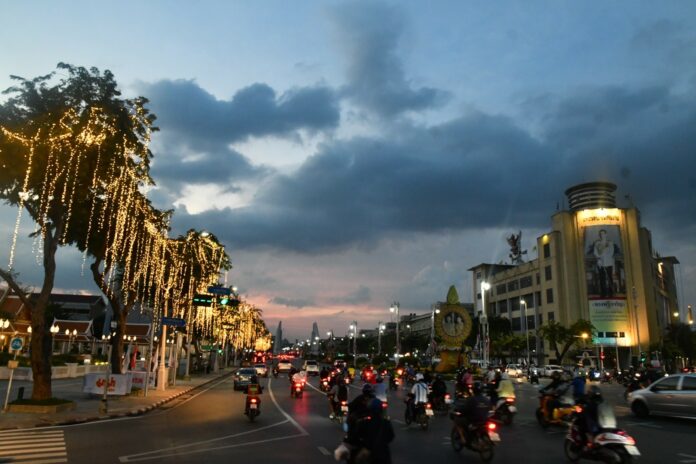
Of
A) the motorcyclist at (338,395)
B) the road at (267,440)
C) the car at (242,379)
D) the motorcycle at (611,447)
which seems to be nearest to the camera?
the motorcycle at (611,447)

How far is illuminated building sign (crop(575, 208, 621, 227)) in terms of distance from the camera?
99.3 metres

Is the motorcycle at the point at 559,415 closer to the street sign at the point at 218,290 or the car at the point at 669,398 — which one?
the car at the point at 669,398

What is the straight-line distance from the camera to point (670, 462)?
11.8 m

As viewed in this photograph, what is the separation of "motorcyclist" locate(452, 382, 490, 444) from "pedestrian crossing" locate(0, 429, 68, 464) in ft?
28.3

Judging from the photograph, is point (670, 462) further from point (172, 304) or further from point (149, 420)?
point (172, 304)

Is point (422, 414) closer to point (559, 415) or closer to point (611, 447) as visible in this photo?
point (559, 415)

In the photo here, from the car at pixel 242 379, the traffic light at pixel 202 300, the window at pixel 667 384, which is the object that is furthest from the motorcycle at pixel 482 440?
the car at pixel 242 379

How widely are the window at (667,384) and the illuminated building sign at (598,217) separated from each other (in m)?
85.7

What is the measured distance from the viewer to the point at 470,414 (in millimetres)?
12336

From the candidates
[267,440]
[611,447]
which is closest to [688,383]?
[611,447]

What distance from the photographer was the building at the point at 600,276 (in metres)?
94.1

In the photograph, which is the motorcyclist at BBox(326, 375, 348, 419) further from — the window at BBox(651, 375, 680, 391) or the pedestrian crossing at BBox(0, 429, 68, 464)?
the window at BBox(651, 375, 680, 391)

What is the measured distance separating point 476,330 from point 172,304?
8750 centimetres

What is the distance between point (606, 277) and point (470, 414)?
9434 centimetres
